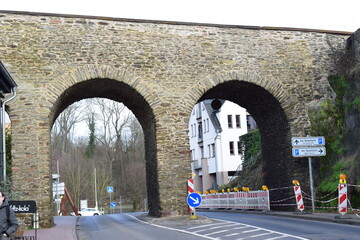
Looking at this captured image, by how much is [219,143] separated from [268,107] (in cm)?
2944

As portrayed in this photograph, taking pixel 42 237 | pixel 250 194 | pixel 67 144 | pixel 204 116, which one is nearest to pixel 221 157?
pixel 204 116

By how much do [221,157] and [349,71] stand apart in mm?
30084

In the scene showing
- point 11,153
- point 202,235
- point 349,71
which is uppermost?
point 349,71

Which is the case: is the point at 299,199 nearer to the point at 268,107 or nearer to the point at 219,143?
the point at 268,107

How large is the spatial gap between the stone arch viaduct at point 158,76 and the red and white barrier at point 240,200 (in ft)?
3.16

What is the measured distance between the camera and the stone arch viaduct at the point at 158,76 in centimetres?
1700

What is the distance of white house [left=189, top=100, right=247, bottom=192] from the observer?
4903 cm

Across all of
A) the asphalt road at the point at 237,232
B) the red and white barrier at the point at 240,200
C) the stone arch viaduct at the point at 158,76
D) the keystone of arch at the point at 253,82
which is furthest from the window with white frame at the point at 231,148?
the asphalt road at the point at 237,232

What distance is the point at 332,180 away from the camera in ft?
56.4

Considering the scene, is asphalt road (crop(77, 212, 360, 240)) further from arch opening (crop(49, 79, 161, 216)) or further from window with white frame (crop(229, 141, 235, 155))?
window with white frame (crop(229, 141, 235, 155))

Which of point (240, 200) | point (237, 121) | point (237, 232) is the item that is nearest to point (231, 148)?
point (237, 121)

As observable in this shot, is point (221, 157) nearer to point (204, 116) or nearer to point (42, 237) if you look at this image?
point (204, 116)

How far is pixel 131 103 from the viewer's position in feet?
65.2

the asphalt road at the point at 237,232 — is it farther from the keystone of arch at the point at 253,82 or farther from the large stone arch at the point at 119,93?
the keystone of arch at the point at 253,82
